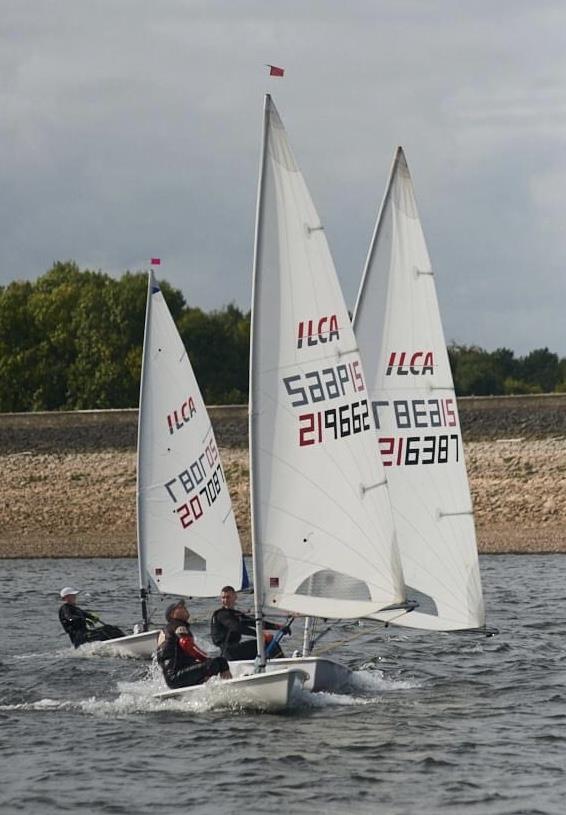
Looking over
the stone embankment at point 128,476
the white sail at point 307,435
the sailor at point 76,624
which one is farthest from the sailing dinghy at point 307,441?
the stone embankment at point 128,476

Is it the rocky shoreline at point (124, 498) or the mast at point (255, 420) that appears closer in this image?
the mast at point (255, 420)

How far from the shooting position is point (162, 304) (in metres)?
25.6

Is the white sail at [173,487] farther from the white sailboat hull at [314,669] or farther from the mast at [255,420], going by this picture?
the mast at [255,420]

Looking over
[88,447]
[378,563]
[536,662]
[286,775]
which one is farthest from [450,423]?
[88,447]

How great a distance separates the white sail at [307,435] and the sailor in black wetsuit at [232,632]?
130cm

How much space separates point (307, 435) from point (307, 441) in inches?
2.6

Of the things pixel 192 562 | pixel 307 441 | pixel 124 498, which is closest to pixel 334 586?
pixel 307 441

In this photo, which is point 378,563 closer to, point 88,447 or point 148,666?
point 148,666

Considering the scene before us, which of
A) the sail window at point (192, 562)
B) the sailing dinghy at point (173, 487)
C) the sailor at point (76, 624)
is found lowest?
the sailor at point (76, 624)

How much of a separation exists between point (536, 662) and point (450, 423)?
4.43 m

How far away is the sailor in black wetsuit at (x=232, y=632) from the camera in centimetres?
1917

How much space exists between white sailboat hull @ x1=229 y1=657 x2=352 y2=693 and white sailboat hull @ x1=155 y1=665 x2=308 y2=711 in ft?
0.31

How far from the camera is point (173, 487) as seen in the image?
25453 millimetres

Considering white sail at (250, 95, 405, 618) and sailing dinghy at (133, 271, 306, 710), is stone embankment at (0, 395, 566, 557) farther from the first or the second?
white sail at (250, 95, 405, 618)
